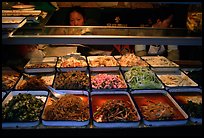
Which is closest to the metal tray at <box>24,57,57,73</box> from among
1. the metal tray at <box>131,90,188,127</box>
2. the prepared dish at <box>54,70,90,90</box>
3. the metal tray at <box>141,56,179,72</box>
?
the prepared dish at <box>54,70,90,90</box>

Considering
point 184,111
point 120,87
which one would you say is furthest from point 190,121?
point 120,87

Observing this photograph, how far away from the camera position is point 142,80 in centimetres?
330

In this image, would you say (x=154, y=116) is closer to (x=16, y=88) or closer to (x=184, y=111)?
(x=184, y=111)

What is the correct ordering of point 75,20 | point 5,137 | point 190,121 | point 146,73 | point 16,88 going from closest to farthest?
point 5,137 → point 190,121 → point 16,88 → point 146,73 → point 75,20

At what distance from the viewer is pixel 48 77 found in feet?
11.7

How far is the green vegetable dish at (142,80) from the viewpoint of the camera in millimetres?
3248

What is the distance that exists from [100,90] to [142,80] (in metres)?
0.58

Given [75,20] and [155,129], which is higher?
[75,20]

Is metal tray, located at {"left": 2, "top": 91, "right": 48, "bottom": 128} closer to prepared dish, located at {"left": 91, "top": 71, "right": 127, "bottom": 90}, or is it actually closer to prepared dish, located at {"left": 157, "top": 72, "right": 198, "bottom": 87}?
prepared dish, located at {"left": 91, "top": 71, "right": 127, "bottom": 90}

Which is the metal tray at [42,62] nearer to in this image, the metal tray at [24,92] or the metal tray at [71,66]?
the metal tray at [71,66]

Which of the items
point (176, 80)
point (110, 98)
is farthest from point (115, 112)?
point (176, 80)

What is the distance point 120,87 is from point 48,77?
3.40 feet

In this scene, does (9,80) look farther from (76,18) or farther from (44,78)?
(76,18)

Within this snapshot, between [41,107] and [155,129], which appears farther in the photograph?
[41,107]
